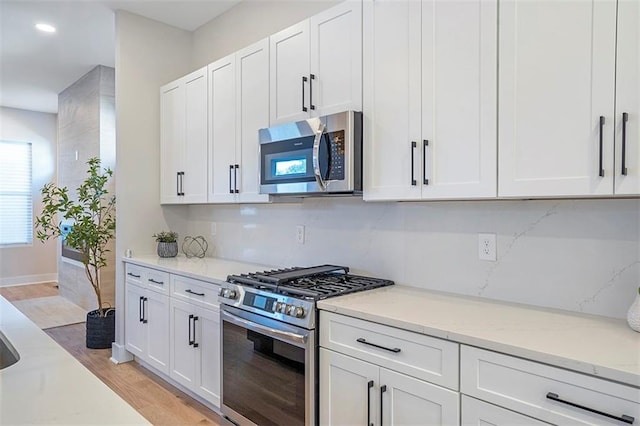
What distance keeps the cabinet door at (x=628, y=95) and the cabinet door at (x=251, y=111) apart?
6.24ft

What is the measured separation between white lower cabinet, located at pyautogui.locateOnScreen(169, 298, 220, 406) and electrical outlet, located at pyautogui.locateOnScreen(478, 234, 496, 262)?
1.55 meters

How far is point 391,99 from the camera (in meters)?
2.05

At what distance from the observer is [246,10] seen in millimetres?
3463

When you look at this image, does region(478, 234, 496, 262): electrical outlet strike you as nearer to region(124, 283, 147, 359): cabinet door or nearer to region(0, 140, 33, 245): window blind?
region(124, 283, 147, 359): cabinet door

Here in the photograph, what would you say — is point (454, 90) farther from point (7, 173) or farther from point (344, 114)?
point (7, 173)

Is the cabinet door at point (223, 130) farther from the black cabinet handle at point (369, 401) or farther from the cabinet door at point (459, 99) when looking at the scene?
the black cabinet handle at point (369, 401)

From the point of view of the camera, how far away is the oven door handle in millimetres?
1959

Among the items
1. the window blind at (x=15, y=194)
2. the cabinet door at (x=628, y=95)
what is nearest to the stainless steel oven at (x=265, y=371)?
the cabinet door at (x=628, y=95)

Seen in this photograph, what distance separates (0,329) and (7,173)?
23.2 ft

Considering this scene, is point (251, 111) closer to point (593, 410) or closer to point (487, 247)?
point (487, 247)

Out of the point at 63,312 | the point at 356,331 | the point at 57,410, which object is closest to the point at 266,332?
the point at 356,331

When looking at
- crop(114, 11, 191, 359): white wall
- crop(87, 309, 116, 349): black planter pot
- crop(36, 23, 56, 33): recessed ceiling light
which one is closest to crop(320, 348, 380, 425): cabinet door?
crop(114, 11, 191, 359): white wall

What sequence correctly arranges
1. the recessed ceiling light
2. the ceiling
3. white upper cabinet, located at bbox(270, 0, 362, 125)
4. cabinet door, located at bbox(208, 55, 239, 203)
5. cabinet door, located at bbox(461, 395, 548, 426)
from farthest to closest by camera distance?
the recessed ceiling light
the ceiling
cabinet door, located at bbox(208, 55, 239, 203)
white upper cabinet, located at bbox(270, 0, 362, 125)
cabinet door, located at bbox(461, 395, 548, 426)

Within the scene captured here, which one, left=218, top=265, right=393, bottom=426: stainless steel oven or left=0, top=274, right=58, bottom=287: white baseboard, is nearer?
left=218, top=265, right=393, bottom=426: stainless steel oven
